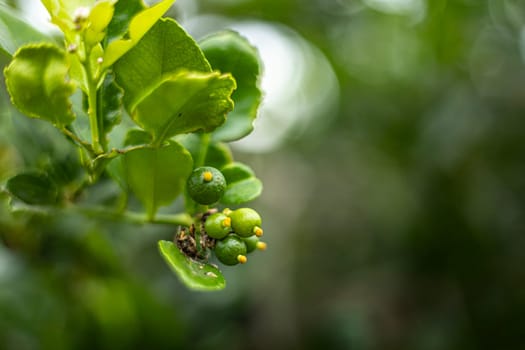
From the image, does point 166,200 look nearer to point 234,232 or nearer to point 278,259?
point 234,232

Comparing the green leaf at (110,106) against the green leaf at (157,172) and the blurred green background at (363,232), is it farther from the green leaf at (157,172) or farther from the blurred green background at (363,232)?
the blurred green background at (363,232)

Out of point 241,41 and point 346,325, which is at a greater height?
point 241,41

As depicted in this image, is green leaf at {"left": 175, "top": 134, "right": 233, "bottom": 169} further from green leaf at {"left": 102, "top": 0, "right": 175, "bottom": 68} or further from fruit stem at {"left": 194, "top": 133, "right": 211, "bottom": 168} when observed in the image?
green leaf at {"left": 102, "top": 0, "right": 175, "bottom": 68}

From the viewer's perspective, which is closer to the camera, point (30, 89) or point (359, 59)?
point (30, 89)

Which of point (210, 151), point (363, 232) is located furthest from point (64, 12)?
point (363, 232)

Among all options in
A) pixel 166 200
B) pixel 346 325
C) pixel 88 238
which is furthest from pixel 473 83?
pixel 166 200

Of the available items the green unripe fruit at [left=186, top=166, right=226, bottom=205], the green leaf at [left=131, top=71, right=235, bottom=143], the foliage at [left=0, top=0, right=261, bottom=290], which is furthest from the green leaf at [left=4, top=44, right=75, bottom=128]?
the green unripe fruit at [left=186, top=166, right=226, bottom=205]
